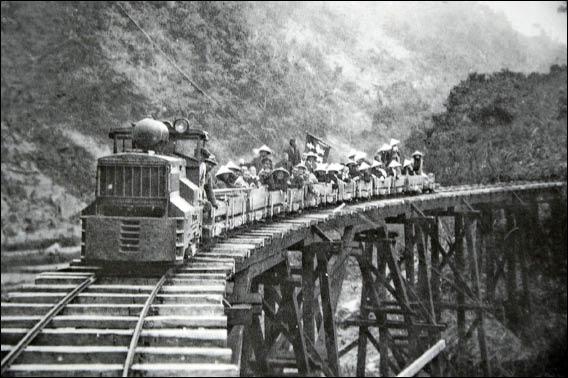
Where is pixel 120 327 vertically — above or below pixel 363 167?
below

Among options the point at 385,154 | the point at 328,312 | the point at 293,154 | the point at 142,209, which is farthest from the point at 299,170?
the point at 385,154

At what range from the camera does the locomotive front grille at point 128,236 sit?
566 cm

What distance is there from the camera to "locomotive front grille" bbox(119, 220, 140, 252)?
18.6 feet

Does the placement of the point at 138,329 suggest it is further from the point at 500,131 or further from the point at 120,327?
the point at 500,131

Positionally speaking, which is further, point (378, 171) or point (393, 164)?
point (393, 164)

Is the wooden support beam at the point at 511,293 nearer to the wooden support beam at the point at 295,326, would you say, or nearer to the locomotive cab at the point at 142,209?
the wooden support beam at the point at 295,326

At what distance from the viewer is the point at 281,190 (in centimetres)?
1022

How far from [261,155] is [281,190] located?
1815 mm

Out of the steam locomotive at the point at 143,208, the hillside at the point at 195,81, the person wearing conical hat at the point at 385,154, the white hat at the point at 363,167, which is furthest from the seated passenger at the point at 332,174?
the hillside at the point at 195,81

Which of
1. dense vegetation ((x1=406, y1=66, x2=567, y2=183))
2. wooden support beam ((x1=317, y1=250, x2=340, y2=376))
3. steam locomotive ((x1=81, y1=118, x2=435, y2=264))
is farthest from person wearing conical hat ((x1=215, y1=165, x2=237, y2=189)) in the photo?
dense vegetation ((x1=406, y1=66, x2=567, y2=183))

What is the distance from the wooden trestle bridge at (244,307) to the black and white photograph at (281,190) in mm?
25

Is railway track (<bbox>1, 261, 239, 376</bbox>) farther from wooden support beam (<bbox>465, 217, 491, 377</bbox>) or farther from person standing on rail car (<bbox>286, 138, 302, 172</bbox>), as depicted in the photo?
wooden support beam (<bbox>465, 217, 491, 377</bbox>)

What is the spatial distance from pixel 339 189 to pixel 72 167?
11529 mm

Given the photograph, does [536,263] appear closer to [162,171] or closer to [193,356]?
[162,171]
